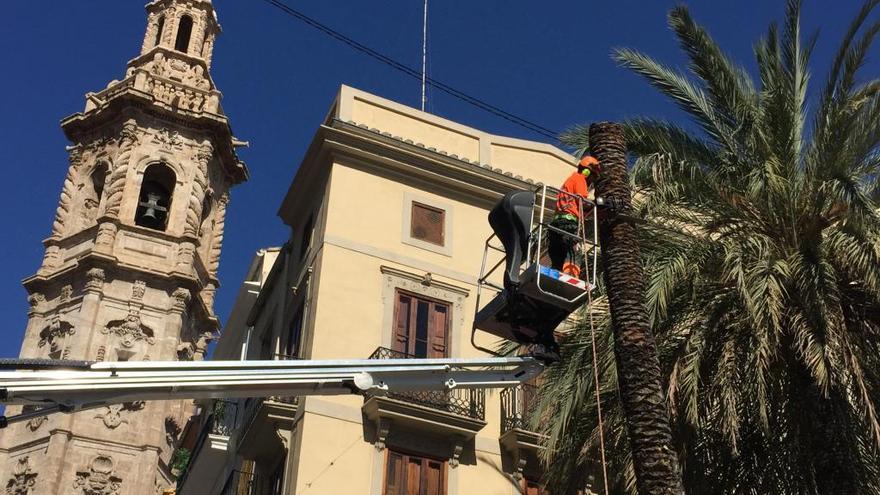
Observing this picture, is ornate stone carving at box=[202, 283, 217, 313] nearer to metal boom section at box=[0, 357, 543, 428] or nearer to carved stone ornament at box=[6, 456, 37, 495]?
carved stone ornament at box=[6, 456, 37, 495]

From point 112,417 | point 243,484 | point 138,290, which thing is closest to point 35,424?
point 112,417

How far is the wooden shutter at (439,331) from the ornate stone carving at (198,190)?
22715 millimetres

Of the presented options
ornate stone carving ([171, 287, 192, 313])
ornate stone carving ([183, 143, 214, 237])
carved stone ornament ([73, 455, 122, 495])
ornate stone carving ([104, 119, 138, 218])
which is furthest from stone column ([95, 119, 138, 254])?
carved stone ornament ([73, 455, 122, 495])

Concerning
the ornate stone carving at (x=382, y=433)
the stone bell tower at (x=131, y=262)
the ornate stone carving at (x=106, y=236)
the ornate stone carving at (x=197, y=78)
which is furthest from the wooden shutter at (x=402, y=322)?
the ornate stone carving at (x=197, y=78)

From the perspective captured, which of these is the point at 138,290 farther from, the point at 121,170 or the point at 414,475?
the point at 414,475

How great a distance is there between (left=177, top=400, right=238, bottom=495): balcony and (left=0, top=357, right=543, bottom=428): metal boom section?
15.9 metres

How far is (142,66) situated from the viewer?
49.2m

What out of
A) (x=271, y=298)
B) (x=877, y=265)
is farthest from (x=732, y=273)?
(x=271, y=298)

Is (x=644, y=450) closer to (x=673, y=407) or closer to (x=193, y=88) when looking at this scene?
(x=673, y=407)

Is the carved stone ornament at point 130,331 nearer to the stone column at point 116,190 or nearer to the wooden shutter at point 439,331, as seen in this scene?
the stone column at point 116,190

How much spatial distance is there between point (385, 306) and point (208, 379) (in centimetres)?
1220

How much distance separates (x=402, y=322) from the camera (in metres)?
22.9

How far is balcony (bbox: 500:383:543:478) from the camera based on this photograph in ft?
70.7

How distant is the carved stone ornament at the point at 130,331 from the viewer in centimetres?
4031
